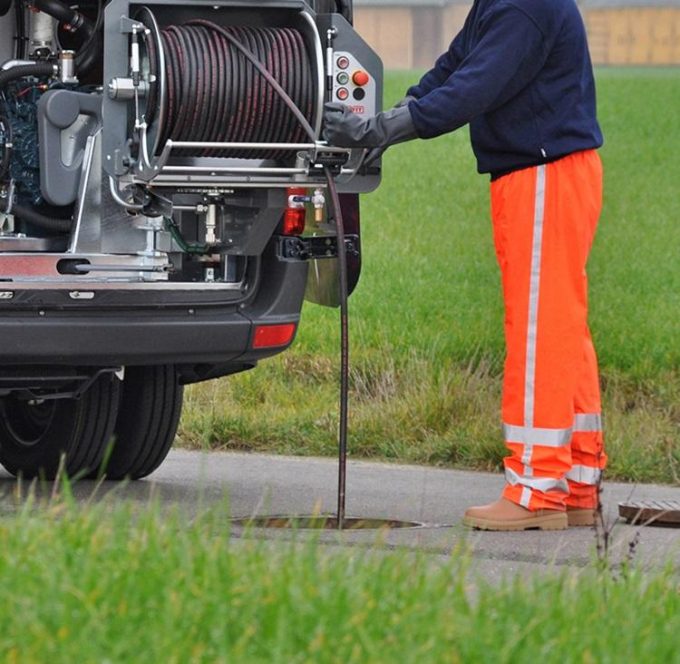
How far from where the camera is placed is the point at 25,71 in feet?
19.0

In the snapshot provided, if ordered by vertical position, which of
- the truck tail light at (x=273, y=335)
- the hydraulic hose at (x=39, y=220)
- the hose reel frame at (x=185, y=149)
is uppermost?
the hose reel frame at (x=185, y=149)

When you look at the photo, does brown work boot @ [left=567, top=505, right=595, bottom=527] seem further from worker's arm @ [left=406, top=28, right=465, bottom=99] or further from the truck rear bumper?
worker's arm @ [left=406, top=28, right=465, bottom=99]

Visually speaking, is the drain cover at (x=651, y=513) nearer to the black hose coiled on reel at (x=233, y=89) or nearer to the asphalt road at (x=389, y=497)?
the asphalt road at (x=389, y=497)

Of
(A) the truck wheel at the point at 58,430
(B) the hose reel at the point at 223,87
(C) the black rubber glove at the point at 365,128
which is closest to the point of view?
(B) the hose reel at the point at 223,87

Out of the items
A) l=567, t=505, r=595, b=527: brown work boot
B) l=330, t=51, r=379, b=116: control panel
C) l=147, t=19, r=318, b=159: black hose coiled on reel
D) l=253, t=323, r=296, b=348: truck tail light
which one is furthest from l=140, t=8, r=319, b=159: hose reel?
l=567, t=505, r=595, b=527: brown work boot

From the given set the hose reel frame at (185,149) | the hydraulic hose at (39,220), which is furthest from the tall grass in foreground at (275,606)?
the hydraulic hose at (39,220)

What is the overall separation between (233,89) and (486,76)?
31.7 inches

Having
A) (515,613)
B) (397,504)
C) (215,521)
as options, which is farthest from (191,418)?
(515,613)

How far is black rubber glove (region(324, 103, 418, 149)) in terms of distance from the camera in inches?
214

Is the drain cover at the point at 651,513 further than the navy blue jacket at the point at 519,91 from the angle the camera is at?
Yes

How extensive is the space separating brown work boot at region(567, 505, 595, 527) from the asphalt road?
0.22 ft

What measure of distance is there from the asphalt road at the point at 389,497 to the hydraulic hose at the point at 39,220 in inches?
32.3

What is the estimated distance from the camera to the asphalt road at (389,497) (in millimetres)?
5488

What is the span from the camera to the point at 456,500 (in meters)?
6.51
